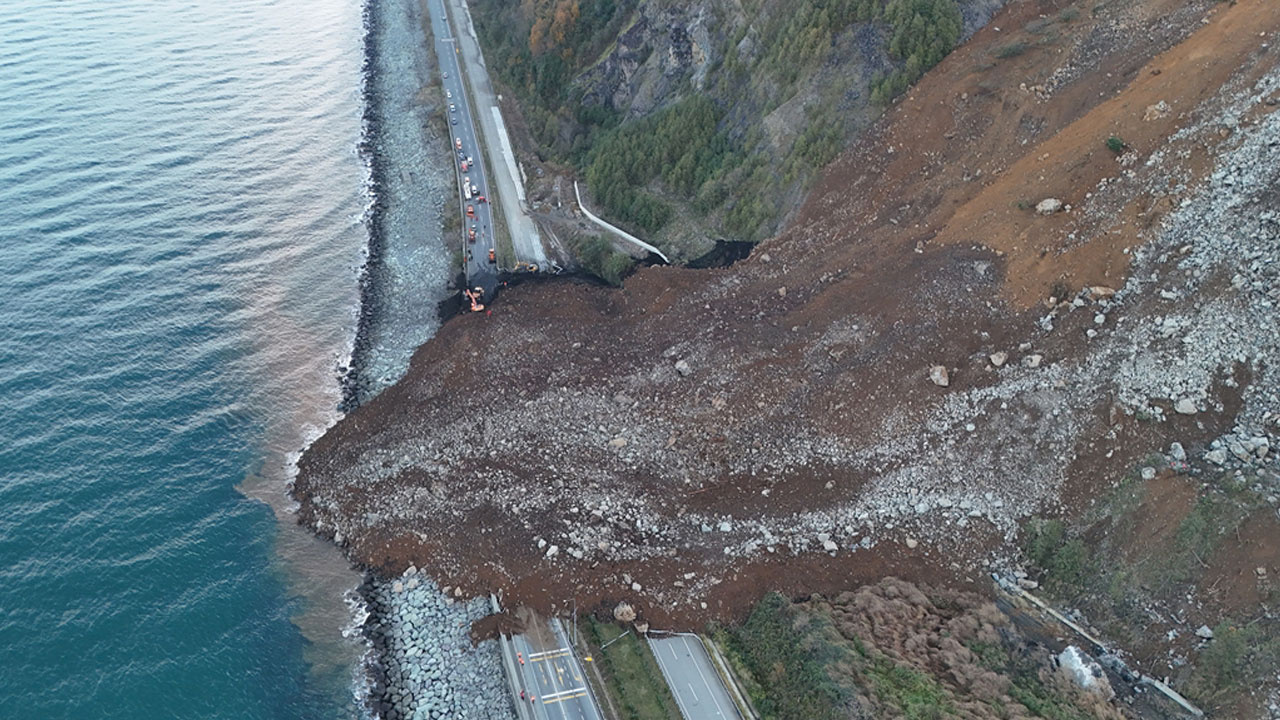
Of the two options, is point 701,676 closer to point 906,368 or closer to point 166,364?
point 906,368

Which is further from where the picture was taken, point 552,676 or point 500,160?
point 500,160

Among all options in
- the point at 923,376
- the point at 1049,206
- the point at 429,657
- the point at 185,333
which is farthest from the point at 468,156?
the point at 1049,206

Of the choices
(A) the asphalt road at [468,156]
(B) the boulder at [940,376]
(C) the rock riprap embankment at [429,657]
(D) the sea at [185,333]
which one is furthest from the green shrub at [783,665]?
(A) the asphalt road at [468,156]

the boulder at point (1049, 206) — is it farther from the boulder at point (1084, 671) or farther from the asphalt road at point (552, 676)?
the asphalt road at point (552, 676)

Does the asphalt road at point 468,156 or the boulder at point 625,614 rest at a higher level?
the asphalt road at point 468,156

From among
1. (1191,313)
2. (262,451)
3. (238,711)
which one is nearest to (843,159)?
(1191,313)

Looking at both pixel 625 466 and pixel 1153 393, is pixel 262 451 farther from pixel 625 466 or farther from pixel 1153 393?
pixel 1153 393
